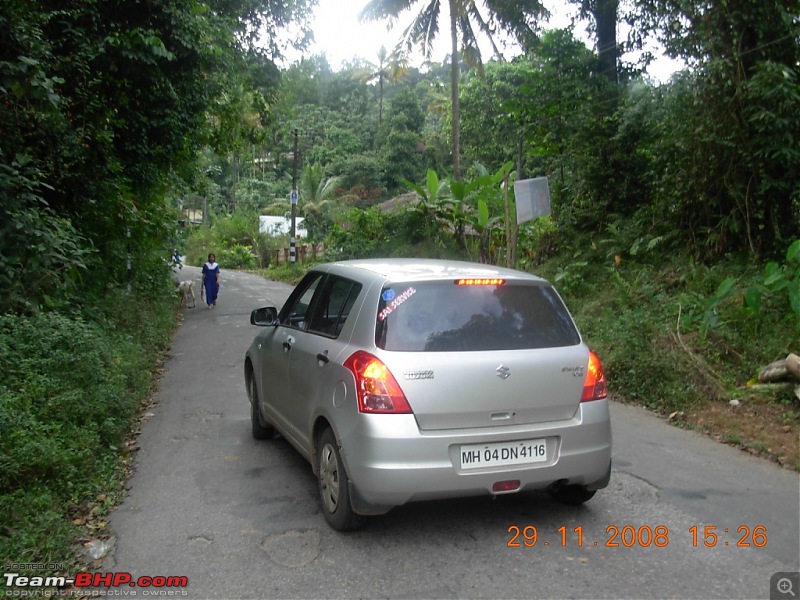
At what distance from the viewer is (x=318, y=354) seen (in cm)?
487

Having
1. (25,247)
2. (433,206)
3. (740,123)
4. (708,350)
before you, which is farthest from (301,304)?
(433,206)

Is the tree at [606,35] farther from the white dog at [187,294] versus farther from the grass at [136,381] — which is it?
the white dog at [187,294]

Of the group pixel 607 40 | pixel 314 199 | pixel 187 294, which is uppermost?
pixel 607 40

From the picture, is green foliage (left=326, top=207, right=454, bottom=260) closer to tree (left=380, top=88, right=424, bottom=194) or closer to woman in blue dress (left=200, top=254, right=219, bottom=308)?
woman in blue dress (left=200, top=254, right=219, bottom=308)

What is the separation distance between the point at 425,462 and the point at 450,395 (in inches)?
15.8

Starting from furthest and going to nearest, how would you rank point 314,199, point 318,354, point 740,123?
1. point 314,199
2. point 740,123
3. point 318,354

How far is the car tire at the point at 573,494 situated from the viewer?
15.5 feet

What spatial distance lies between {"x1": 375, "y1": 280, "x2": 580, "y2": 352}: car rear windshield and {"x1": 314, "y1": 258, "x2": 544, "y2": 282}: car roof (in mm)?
84

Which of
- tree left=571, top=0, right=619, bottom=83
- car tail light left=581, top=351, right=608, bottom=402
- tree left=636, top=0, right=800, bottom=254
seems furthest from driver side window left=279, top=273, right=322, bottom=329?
tree left=571, top=0, right=619, bottom=83

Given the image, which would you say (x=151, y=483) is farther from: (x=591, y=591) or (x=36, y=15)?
(x=36, y=15)

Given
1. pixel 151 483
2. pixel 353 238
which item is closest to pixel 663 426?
pixel 151 483

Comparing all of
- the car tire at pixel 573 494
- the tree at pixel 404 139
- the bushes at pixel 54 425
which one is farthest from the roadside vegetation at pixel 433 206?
the tree at pixel 404 139

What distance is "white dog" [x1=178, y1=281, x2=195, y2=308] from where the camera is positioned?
19562mm

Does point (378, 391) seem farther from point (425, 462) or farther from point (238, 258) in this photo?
point (238, 258)
